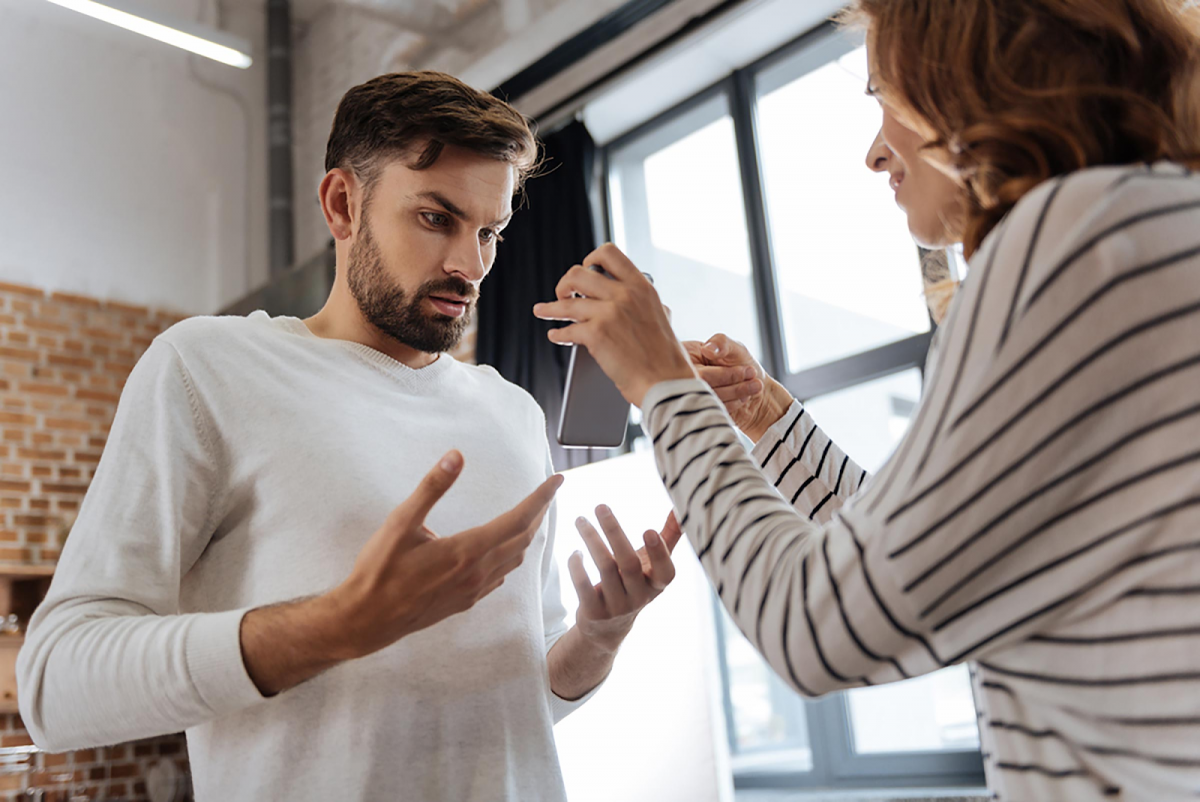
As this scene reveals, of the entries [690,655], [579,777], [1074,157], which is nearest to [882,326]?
[690,655]

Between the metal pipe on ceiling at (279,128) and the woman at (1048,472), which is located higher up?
the metal pipe on ceiling at (279,128)

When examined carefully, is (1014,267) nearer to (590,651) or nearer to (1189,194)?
(1189,194)

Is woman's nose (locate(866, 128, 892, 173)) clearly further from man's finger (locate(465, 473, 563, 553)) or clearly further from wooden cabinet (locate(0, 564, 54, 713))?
wooden cabinet (locate(0, 564, 54, 713))

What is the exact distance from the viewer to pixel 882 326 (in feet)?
11.1

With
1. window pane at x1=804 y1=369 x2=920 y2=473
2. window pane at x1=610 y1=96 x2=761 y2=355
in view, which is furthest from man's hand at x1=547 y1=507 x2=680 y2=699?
window pane at x1=610 y1=96 x2=761 y2=355

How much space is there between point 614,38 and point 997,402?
11.3 feet

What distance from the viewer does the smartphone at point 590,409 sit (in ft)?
4.33

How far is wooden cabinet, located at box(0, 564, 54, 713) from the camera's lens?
4.20m

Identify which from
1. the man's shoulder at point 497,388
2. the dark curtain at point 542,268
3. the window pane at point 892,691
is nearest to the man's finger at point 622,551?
the man's shoulder at point 497,388

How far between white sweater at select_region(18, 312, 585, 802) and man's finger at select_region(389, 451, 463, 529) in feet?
0.73

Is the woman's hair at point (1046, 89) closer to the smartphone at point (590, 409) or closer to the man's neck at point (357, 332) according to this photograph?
the smartphone at point (590, 409)

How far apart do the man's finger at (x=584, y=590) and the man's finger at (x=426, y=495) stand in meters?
0.40

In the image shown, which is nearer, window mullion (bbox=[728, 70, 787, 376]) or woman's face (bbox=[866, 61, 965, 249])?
woman's face (bbox=[866, 61, 965, 249])

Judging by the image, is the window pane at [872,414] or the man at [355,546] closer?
the man at [355,546]
